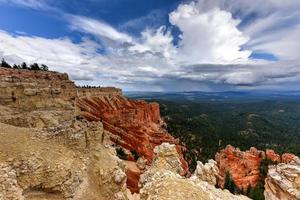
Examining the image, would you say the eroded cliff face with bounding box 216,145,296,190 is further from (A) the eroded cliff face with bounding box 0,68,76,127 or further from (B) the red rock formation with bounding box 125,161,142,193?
(A) the eroded cliff face with bounding box 0,68,76,127

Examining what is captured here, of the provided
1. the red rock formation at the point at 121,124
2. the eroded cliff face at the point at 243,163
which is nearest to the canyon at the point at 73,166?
the red rock formation at the point at 121,124

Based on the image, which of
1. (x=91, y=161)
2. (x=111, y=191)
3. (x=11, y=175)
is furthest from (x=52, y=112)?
(x=11, y=175)

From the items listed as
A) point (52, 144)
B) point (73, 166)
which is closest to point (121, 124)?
point (73, 166)

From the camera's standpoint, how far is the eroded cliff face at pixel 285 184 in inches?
833

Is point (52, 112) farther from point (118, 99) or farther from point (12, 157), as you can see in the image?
point (118, 99)

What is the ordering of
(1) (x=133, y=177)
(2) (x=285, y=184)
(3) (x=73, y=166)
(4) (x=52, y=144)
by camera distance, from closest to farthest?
(2) (x=285, y=184) < (4) (x=52, y=144) < (3) (x=73, y=166) < (1) (x=133, y=177)

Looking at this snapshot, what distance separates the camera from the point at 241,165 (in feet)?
302

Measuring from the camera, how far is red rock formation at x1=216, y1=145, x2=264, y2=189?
8650 cm

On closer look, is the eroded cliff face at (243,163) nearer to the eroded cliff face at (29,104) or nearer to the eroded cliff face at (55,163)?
the eroded cliff face at (29,104)

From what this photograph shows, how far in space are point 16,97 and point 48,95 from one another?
734cm

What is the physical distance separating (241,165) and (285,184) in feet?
244

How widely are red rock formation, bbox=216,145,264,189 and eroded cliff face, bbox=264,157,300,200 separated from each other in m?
64.1

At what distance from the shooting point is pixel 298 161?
26.8 m

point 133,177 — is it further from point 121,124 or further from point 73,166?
point 121,124
